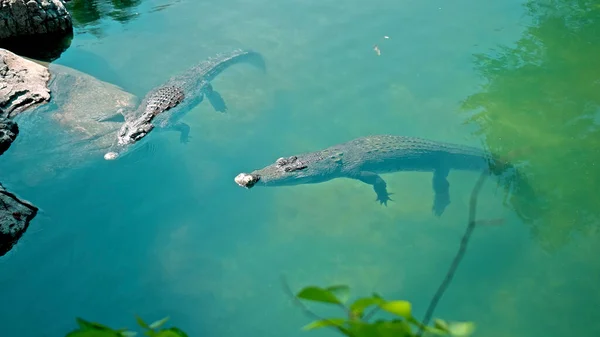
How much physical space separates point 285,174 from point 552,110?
357cm

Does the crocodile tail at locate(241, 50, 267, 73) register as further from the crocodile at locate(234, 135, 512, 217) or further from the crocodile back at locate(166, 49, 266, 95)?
the crocodile at locate(234, 135, 512, 217)

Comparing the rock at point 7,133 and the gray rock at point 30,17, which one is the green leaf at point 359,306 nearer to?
the rock at point 7,133

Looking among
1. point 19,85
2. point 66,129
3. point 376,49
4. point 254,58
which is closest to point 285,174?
point 254,58

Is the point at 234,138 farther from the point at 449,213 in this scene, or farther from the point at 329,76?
the point at 449,213

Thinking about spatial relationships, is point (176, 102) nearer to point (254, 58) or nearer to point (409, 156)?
point (254, 58)

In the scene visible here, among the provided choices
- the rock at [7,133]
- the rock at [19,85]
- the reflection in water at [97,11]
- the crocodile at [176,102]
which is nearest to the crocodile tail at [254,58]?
the crocodile at [176,102]

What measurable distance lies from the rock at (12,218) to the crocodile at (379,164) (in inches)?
85.0

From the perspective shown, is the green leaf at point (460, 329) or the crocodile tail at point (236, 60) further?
the crocodile tail at point (236, 60)

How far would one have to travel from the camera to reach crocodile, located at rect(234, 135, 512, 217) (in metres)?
5.90

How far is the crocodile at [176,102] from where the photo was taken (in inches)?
260

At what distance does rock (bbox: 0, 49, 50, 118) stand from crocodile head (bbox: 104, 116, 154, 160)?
4.06ft

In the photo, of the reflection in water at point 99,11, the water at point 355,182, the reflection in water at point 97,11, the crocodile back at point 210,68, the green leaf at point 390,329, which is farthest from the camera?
the reflection in water at point 97,11

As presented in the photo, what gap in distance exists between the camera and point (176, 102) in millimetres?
7133

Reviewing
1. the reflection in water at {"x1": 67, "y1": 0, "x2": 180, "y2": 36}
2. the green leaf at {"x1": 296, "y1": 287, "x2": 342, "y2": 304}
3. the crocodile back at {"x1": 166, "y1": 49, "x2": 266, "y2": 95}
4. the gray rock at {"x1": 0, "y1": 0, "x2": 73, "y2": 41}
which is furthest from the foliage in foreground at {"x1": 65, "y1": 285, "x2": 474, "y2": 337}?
the reflection in water at {"x1": 67, "y1": 0, "x2": 180, "y2": 36}
